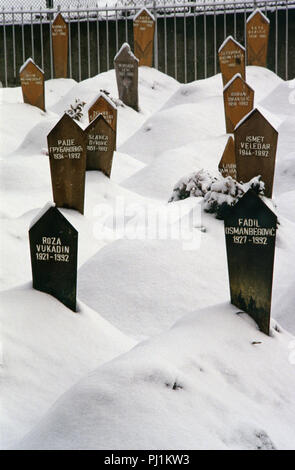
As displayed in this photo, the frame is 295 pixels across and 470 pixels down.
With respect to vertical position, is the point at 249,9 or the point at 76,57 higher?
the point at 249,9

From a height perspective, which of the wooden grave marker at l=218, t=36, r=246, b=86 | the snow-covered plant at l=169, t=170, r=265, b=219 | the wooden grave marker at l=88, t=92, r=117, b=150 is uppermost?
the wooden grave marker at l=218, t=36, r=246, b=86

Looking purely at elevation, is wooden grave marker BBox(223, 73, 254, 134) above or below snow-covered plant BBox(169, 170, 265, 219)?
above

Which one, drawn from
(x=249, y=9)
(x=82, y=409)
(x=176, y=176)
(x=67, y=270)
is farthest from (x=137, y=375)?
(x=249, y=9)

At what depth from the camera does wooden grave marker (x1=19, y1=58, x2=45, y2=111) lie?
11.0 meters

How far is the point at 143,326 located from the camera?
4930 mm

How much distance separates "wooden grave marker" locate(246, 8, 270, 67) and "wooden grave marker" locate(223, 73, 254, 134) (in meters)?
3.78

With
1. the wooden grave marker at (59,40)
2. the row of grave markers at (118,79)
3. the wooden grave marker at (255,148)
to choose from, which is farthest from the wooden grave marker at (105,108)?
the wooden grave marker at (59,40)

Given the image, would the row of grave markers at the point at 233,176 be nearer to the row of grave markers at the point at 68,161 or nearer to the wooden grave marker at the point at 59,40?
the row of grave markers at the point at 68,161

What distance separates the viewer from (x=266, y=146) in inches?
267

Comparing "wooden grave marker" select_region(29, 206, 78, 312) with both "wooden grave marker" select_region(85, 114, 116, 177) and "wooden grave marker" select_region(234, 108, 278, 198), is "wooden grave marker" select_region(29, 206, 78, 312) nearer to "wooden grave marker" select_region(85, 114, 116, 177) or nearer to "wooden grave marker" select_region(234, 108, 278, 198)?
"wooden grave marker" select_region(234, 108, 278, 198)

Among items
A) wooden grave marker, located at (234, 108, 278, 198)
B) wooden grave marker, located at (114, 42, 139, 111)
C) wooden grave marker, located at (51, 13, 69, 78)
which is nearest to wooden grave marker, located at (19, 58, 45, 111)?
wooden grave marker, located at (114, 42, 139, 111)

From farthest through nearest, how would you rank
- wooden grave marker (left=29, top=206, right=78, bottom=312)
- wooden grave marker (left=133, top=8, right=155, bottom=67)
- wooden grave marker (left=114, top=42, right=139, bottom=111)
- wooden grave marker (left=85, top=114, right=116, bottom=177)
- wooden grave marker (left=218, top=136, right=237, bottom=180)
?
wooden grave marker (left=133, top=8, right=155, bottom=67) → wooden grave marker (left=114, top=42, right=139, bottom=111) → wooden grave marker (left=218, top=136, right=237, bottom=180) → wooden grave marker (left=85, top=114, right=116, bottom=177) → wooden grave marker (left=29, top=206, right=78, bottom=312)
